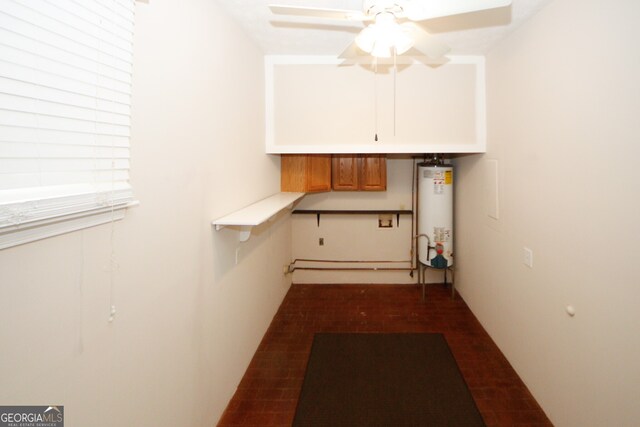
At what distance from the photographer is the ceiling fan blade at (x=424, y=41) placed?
1.58 meters

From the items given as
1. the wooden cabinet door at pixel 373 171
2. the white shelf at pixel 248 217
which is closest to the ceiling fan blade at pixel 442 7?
the white shelf at pixel 248 217

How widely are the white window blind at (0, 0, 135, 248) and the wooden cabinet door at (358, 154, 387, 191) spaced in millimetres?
3110

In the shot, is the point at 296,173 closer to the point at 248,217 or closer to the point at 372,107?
the point at 372,107

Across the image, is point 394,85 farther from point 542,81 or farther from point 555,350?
point 555,350

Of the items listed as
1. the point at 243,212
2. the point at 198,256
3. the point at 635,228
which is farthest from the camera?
the point at 243,212

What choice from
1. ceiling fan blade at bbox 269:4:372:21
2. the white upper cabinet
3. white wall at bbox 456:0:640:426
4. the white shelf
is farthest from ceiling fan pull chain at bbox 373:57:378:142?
ceiling fan blade at bbox 269:4:372:21

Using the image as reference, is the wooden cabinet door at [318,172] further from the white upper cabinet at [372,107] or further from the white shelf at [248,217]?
the white shelf at [248,217]

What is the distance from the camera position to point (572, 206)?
1.70m

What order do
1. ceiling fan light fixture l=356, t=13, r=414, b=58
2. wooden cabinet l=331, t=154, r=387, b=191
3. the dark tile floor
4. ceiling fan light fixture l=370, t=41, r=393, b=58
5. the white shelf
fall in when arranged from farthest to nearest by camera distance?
wooden cabinet l=331, t=154, r=387, b=191 < the dark tile floor < the white shelf < ceiling fan light fixture l=370, t=41, r=393, b=58 < ceiling fan light fixture l=356, t=13, r=414, b=58

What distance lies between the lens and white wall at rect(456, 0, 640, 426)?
1356mm

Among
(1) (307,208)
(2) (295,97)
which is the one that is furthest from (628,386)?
(1) (307,208)

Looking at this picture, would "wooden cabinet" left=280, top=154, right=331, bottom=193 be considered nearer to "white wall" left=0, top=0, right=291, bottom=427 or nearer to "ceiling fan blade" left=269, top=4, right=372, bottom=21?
"white wall" left=0, top=0, right=291, bottom=427

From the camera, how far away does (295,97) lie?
2.99 m

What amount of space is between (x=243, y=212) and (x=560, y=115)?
2.06 meters
